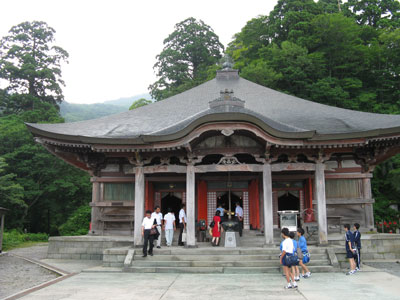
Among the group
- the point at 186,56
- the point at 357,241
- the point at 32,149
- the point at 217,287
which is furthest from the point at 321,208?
the point at 186,56

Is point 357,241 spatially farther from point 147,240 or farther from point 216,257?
point 147,240

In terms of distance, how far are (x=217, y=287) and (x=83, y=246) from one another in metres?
7.21

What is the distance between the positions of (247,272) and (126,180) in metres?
6.99

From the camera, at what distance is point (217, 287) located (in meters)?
7.91

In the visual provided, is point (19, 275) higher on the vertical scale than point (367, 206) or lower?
lower

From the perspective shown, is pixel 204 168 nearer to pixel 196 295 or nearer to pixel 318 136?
pixel 318 136

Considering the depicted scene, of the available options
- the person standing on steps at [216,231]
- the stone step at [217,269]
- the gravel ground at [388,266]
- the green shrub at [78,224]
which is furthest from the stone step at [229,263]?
the green shrub at [78,224]

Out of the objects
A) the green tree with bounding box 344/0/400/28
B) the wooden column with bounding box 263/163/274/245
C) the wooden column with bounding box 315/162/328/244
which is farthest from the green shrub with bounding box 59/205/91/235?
the green tree with bounding box 344/0/400/28

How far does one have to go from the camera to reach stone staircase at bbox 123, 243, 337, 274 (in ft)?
32.4

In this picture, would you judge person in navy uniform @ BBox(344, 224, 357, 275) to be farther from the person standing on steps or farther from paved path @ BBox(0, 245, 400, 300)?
the person standing on steps

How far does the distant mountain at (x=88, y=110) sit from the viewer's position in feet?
235

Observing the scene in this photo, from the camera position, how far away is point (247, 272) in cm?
970

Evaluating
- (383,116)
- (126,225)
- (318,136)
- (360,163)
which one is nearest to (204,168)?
(318,136)

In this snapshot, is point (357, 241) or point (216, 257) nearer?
point (357, 241)
